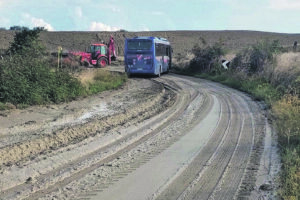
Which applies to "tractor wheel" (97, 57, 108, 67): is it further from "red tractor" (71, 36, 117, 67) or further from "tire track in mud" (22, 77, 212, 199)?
"tire track in mud" (22, 77, 212, 199)

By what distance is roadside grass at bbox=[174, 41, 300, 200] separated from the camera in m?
7.79

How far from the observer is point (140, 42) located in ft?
103

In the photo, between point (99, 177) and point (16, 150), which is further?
point (16, 150)

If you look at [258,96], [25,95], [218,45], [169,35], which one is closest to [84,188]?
[25,95]

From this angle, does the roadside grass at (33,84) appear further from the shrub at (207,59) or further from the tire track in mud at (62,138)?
the shrub at (207,59)

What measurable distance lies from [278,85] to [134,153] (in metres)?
14.1

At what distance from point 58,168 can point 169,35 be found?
8516cm

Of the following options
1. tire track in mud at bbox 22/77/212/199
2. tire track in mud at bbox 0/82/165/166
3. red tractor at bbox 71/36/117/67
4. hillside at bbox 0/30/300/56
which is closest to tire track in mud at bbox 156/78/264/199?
tire track in mud at bbox 22/77/212/199

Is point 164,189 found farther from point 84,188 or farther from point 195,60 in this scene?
point 195,60

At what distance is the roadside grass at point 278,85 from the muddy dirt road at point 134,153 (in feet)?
1.36

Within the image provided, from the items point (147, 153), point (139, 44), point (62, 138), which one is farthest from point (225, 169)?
point (139, 44)

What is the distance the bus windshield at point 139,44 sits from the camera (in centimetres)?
3117

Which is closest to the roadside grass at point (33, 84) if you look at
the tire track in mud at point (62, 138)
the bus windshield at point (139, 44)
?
the tire track in mud at point (62, 138)

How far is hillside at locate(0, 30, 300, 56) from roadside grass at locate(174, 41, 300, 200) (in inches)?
1604
